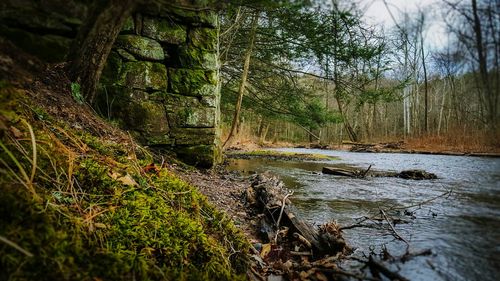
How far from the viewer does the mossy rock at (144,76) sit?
435 cm

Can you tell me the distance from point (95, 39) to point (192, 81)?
6.10 feet

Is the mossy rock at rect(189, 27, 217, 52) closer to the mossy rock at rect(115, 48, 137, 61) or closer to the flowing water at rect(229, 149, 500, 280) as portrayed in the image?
the mossy rock at rect(115, 48, 137, 61)

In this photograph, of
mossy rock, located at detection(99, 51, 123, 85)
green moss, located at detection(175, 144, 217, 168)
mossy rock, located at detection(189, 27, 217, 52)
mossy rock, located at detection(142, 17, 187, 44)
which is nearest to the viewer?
mossy rock, located at detection(99, 51, 123, 85)

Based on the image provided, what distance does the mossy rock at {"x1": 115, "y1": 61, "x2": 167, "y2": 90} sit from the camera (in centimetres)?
435

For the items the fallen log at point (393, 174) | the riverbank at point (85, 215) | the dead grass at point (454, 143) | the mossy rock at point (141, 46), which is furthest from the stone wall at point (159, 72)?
the dead grass at point (454, 143)

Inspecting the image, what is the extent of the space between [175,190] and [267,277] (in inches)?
33.1

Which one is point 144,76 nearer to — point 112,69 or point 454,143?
point 112,69

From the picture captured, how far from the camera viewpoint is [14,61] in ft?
4.24

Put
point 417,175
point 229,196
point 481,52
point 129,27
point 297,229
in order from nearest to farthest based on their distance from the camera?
point 481,52 < point 297,229 < point 229,196 < point 129,27 < point 417,175

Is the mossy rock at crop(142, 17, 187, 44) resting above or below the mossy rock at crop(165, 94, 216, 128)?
above

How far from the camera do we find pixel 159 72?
15.3 feet

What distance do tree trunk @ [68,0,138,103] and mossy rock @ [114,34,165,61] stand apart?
1.02 meters

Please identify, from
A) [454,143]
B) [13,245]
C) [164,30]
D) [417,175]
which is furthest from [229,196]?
[454,143]

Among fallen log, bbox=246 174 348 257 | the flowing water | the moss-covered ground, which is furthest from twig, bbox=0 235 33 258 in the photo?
the flowing water
